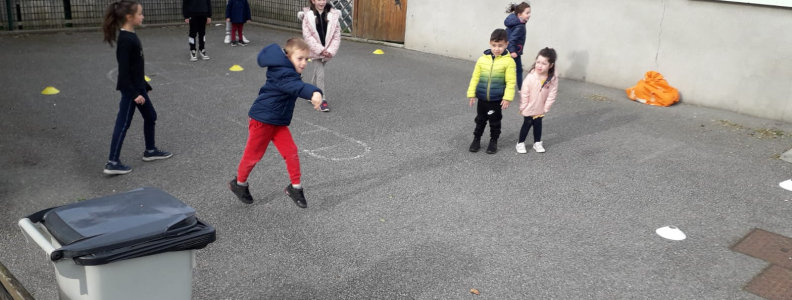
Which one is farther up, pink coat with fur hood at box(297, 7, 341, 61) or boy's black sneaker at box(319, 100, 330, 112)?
pink coat with fur hood at box(297, 7, 341, 61)

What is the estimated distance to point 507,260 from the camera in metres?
4.93

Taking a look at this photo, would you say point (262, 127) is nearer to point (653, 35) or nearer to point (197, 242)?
point (197, 242)

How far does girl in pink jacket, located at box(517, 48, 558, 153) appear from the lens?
7113 mm

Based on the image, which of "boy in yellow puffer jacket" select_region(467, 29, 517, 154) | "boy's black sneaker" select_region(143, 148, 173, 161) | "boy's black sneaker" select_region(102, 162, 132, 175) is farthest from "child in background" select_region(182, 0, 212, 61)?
"boy in yellow puffer jacket" select_region(467, 29, 517, 154)

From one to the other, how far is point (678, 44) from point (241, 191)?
764cm

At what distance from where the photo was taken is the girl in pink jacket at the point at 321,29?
28.6 feet

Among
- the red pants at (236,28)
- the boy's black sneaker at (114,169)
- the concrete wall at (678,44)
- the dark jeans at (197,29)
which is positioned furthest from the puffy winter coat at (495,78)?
the red pants at (236,28)

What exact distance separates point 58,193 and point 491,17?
29.3ft

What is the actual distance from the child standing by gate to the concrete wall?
770 cm

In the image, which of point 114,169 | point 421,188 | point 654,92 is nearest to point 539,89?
point 421,188

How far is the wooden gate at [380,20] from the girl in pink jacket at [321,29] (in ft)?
19.1

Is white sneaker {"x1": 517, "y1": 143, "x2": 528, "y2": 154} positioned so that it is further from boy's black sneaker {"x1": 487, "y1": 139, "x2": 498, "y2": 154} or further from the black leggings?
boy's black sneaker {"x1": 487, "y1": 139, "x2": 498, "y2": 154}

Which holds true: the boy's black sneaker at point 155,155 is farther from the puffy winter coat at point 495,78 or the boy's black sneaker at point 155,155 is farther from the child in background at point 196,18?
the child in background at point 196,18

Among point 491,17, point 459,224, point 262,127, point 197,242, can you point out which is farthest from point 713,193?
point 491,17
